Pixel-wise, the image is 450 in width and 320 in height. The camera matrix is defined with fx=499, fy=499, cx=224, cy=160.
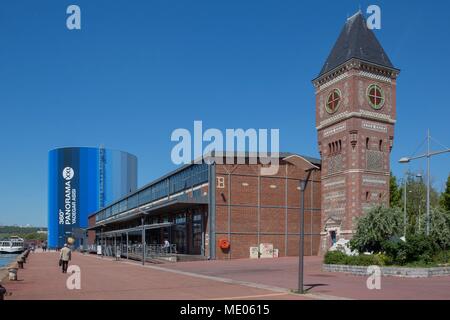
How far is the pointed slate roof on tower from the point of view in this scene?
1871 inches

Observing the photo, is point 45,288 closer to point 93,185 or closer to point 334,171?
point 334,171

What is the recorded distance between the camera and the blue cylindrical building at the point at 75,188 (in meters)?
134

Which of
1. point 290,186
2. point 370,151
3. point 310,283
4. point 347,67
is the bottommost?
point 310,283

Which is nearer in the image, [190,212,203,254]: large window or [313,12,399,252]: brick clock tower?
[313,12,399,252]: brick clock tower

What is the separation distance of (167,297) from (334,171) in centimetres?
3462

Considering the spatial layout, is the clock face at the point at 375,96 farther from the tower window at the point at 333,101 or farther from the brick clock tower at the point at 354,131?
the tower window at the point at 333,101

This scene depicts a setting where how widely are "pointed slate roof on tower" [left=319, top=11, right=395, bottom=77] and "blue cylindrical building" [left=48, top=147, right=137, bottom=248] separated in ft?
315

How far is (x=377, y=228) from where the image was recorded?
1033 inches

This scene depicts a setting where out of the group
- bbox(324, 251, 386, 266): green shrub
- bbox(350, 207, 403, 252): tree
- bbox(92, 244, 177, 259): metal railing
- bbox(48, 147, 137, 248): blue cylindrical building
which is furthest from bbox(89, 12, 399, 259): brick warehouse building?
bbox(48, 147, 137, 248): blue cylindrical building

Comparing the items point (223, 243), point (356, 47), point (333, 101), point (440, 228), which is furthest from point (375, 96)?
point (440, 228)

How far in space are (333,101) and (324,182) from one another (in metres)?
7.92

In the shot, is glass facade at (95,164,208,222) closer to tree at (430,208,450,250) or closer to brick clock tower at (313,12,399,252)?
brick clock tower at (313,12,399,252)

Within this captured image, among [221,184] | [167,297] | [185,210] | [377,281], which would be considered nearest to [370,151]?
[221,184]
